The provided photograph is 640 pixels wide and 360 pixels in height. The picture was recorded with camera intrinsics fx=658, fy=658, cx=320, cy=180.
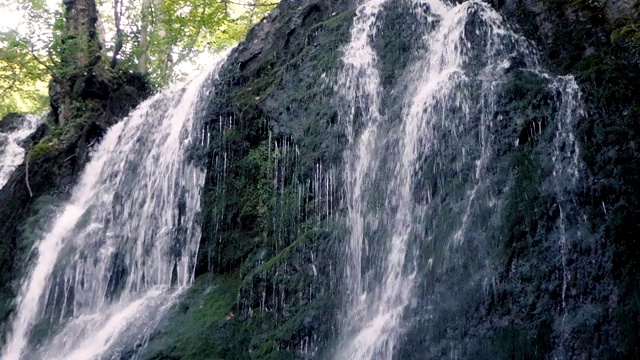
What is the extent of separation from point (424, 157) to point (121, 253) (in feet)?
14.6

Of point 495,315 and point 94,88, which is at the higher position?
point 94,88

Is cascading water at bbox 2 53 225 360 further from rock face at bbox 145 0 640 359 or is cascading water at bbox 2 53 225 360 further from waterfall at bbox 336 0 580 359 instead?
waterfall at bbox 336 0 580 359

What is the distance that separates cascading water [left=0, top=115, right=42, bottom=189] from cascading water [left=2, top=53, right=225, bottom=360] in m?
4.79

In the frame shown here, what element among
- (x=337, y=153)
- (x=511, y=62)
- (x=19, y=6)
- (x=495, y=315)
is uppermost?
(x=19, y=6)

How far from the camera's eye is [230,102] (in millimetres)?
9758

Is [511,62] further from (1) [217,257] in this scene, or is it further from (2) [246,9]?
(2) [246,9]

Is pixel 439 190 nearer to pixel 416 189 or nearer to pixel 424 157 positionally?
pixel 416 189

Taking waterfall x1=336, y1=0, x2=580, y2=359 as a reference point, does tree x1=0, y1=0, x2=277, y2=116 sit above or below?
above

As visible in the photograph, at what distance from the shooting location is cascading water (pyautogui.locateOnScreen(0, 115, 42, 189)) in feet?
47.8

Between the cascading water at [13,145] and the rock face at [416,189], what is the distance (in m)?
3.52

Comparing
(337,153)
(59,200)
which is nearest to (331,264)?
(337,153)

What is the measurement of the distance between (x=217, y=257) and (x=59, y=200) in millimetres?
4213

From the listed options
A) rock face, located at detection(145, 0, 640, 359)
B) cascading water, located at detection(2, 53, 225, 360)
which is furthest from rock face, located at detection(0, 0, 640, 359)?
cascading water, located at detection(2, 53, 225, 360)

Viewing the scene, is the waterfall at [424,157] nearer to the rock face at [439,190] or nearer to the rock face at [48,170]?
the rock face at [439,190]
